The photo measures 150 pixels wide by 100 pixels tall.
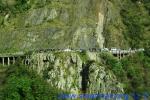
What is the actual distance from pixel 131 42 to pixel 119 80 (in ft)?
60.4

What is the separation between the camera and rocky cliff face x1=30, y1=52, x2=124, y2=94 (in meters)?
122

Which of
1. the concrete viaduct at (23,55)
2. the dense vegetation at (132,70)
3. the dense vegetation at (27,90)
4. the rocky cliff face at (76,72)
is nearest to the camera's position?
the dense vegetation at (27,90)

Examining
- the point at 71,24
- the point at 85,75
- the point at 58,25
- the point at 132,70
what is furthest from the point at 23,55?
the point at 132,70

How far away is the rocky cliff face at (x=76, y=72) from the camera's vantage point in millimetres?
122062

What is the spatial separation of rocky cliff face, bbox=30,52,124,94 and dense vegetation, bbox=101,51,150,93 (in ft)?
6.89

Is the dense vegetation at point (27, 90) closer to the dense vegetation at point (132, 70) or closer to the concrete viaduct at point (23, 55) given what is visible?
the concrete viaduct at point (23, 55)

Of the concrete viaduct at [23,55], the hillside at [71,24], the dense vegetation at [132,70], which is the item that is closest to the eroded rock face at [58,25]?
the hillside at [71,24]

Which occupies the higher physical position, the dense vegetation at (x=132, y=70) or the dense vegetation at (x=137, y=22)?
the dense vegetation at (x=137, y=22)

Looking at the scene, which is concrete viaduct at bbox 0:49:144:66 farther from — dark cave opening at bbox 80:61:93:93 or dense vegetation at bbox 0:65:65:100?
dense vegetation at bbox 0:65:65:100

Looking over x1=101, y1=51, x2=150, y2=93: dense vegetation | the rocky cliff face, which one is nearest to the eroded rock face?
the rocky cliff face

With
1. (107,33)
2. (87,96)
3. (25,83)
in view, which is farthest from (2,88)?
(107,33)

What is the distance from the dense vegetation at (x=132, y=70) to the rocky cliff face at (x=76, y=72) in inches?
82.7

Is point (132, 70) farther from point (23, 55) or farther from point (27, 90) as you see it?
point (27, 90)

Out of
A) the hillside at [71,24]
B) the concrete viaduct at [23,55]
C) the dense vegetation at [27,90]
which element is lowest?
the dense vegetation at [27,90]
